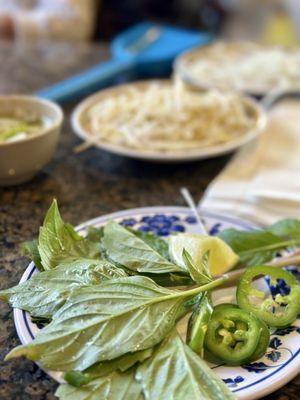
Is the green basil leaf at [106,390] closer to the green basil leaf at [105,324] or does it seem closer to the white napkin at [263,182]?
the green basil leaf at [105,324]

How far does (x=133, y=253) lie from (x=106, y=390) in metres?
0.24

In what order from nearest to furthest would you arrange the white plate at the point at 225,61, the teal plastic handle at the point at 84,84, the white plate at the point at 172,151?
the white plate at the point at 172,151
the teal plastic handle at the point at 84,84
the white plate at the point at 225,61

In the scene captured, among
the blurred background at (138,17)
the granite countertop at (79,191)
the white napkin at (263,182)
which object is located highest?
the white napkin at (263,182)

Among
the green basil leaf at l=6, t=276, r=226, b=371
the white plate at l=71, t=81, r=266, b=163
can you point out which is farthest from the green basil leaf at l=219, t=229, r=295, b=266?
the white plate at l=71, t=81, r=266, b=163

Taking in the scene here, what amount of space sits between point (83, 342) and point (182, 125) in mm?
834

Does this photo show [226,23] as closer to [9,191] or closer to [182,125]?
[182,125]

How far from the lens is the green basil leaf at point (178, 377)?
1.94 feet

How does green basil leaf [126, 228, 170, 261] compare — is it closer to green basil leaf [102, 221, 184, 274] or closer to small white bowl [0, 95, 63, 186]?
green basil leaf [102, 221, 184, 274]

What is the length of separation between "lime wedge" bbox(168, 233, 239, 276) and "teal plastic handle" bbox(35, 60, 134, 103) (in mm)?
870

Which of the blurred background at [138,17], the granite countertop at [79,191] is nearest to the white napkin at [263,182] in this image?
the granite countertop at [79,191]

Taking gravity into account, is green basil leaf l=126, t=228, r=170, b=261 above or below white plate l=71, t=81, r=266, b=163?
above

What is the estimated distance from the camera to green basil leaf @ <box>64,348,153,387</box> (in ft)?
2.00

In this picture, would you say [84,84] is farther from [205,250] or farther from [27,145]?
[205,250]

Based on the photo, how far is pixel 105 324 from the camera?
0.64 meters
